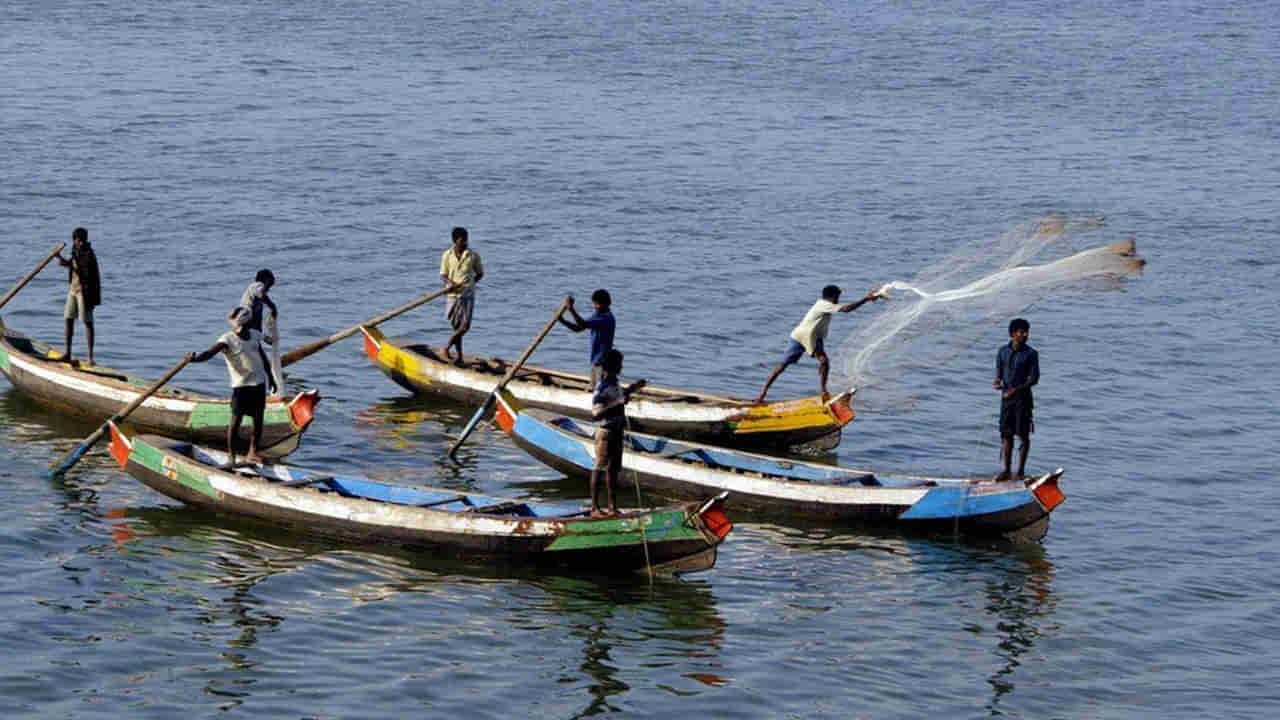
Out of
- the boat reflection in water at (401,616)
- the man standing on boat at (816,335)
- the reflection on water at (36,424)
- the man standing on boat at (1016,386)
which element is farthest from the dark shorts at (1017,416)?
the reflection on water at (36,424)

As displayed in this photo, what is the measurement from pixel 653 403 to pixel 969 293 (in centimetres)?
504

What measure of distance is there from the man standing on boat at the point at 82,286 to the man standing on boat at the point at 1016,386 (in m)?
11.1

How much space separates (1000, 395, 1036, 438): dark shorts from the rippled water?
1.27 m

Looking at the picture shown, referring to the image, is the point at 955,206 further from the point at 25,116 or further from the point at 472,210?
the point at 25,116

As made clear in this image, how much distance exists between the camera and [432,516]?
55.0ft

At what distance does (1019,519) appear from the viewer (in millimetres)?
18047

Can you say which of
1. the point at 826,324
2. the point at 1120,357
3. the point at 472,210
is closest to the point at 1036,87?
the point at 472,210

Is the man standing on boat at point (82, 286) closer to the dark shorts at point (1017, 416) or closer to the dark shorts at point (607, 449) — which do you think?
the dark shorts at point (607, 449)

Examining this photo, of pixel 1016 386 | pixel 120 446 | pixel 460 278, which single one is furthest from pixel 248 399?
pixel 1016 386

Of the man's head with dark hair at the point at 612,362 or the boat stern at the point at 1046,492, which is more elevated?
the man's head with dark hair at the point at 612,362

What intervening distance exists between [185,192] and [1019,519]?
22759 mm

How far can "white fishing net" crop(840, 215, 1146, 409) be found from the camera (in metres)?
18.1

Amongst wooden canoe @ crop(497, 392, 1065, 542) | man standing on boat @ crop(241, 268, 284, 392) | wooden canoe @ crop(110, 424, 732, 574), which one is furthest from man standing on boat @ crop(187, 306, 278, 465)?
wooden canoe @ crop(497, 392, 1065, 542)

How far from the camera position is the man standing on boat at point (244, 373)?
17.7m
